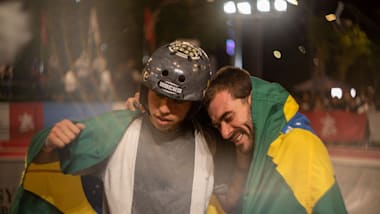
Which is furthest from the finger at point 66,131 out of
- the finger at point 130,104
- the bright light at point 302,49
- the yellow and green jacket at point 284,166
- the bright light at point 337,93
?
the bright light at point 337,93

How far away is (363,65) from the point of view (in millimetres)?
1790

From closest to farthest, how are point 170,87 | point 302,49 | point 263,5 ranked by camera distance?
point 170,87
point 263,5
point 302,49

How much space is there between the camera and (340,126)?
1960 mm

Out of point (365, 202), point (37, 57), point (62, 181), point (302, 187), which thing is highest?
point (37, 57)

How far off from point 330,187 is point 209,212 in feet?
1.14

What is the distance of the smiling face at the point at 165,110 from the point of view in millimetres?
1294

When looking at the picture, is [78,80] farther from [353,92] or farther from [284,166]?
[353,92]

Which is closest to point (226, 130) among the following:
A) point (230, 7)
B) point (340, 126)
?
point (230, 7)

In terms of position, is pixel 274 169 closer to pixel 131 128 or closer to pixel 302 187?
pixel 302 187

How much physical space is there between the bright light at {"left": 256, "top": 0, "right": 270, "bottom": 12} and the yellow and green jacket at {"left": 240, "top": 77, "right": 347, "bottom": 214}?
0.74 ft

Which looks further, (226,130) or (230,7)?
(230,7)

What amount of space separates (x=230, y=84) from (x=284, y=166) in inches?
9.9

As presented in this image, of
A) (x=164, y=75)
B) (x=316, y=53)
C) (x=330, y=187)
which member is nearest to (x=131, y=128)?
(x=164, y=75)

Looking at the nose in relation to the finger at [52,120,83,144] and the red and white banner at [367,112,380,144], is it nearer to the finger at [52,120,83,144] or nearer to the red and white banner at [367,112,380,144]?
the finger at [52,120,83,144]
